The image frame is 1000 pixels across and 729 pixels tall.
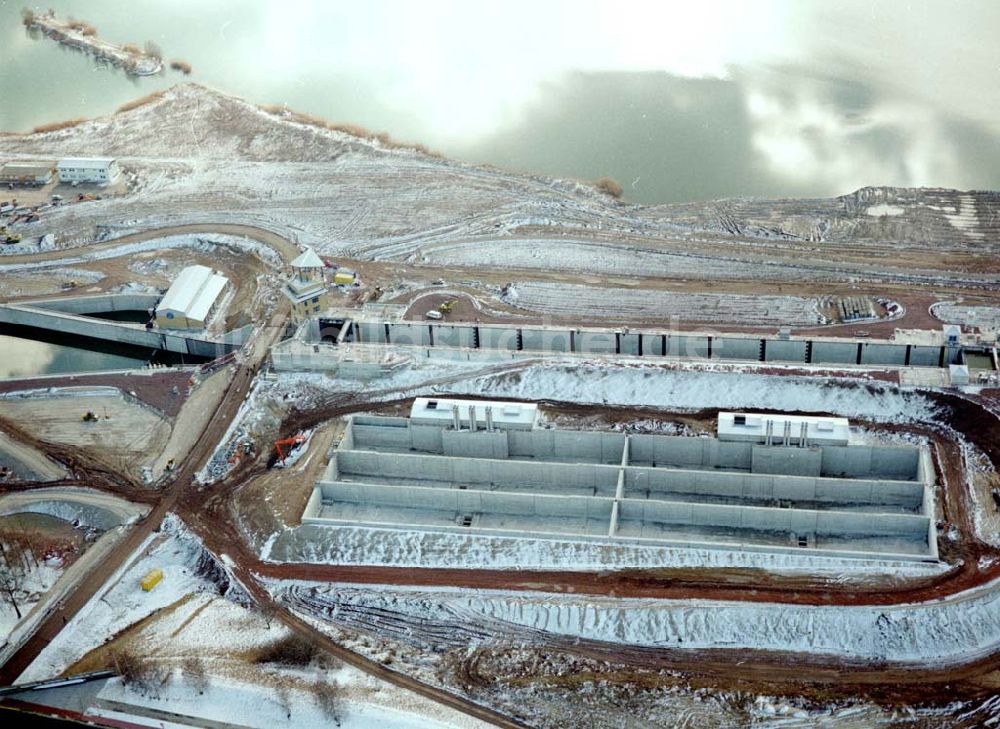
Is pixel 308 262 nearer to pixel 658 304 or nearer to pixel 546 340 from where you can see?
pixel 546 340

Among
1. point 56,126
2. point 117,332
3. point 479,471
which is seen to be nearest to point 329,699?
point 479,471

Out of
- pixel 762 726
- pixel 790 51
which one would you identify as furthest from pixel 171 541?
pixel 790 51

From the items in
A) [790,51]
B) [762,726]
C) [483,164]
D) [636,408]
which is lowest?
[762,726]

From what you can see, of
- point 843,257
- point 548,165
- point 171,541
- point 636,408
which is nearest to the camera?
point 171,541

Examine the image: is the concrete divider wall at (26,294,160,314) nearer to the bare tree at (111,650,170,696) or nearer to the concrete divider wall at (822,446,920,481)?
the bare tree at (111,650,170,696)

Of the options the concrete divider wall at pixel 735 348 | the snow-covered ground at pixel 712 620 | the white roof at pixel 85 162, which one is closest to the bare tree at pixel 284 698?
the snow-covered ground at pixel 712 620

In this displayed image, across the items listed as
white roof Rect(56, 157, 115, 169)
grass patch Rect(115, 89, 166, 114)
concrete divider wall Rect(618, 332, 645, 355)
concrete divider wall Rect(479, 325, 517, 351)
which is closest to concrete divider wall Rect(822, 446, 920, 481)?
concrete divider wall Rect(618, 332, 645, 355)

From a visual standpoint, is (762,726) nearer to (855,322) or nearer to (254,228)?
(855,322)
